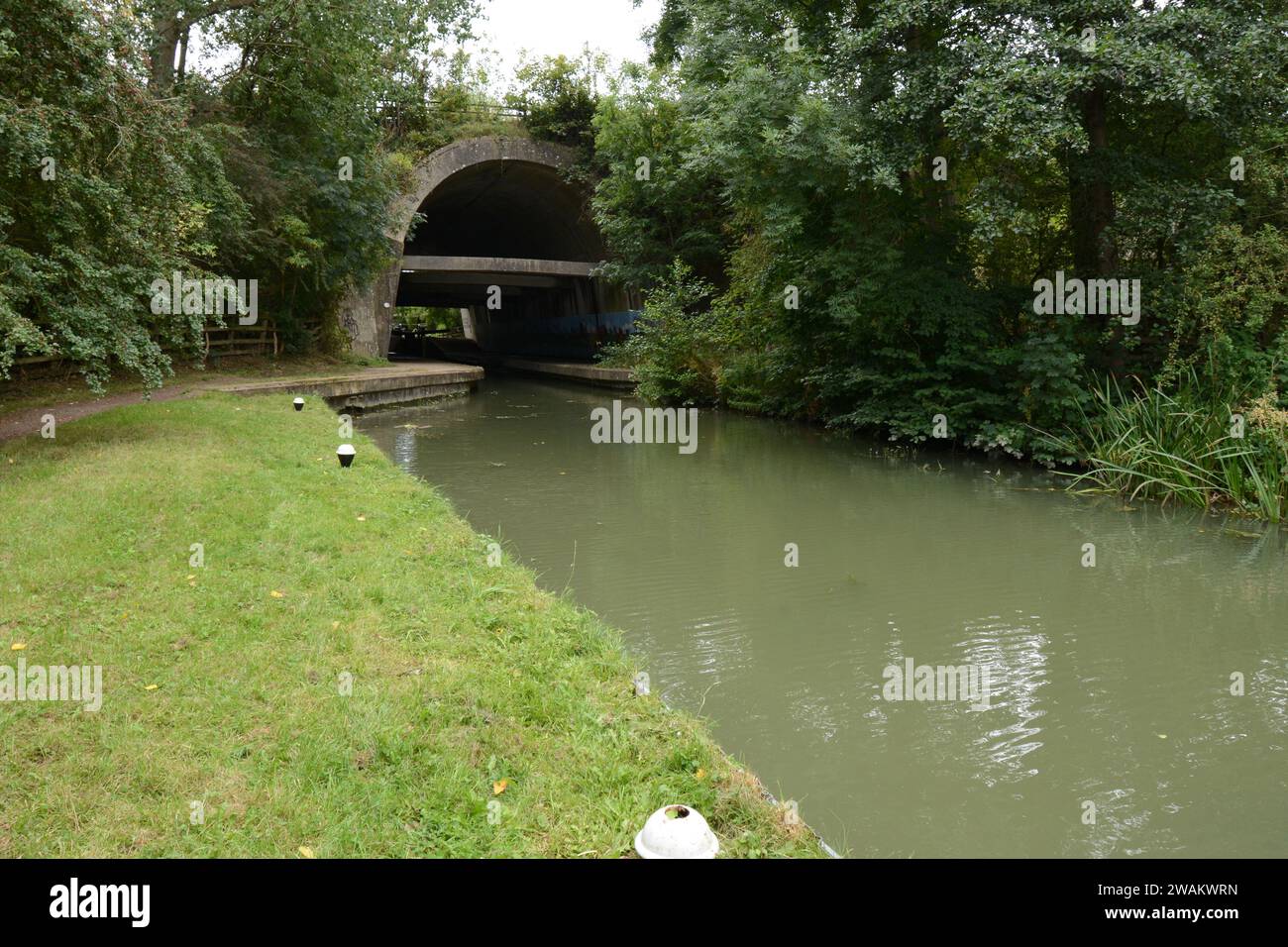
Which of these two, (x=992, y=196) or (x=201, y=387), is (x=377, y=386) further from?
(x=992, y=196)

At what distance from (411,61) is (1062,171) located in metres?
19.9

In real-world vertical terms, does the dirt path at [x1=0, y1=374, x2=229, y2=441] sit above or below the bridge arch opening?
below

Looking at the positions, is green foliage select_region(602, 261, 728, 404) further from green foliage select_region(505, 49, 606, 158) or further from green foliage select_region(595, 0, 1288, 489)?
green foliage select_region(505, 49, 606, 158)

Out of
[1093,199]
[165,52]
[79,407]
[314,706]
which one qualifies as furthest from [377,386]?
[314,706]

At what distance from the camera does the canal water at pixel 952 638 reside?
3785 millimetres

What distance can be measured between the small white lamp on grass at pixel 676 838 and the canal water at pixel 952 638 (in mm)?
1123

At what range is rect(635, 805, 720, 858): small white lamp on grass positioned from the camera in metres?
2.57

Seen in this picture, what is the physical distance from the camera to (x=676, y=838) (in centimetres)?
259

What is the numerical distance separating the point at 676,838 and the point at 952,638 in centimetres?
377

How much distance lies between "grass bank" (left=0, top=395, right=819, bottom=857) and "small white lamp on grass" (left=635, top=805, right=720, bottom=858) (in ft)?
0.86

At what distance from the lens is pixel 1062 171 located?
A: 12906 millimetres

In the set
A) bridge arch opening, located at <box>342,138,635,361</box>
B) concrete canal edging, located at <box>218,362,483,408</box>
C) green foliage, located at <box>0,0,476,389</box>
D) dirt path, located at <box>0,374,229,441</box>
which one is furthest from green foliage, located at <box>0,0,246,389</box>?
bridge arch opening, located at <box>342,138,635,361</box>
